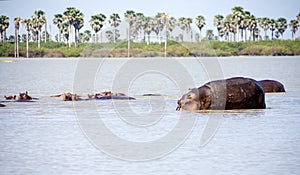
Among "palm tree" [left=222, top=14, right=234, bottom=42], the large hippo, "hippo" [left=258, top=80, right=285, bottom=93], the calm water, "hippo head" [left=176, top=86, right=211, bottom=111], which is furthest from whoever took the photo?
"palm tree" [left=222, top=14, right=234, bottom=42]

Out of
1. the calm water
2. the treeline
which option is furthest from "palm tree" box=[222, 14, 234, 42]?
the calm water

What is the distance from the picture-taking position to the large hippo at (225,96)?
20.5 meters

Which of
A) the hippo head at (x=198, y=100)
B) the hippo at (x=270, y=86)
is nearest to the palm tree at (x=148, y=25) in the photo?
the hippo at (x=270, y=86)

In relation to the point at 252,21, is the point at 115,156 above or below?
below

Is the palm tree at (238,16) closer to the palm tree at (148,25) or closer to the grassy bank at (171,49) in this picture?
the grassy bank at (171,49)

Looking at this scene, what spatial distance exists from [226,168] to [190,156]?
55.0 inches

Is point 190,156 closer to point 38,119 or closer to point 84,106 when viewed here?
point 38,119

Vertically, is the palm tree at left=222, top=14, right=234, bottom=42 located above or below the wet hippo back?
above

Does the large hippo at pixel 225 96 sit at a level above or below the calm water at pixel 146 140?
above

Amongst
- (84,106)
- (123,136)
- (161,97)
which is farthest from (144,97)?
(123,136)

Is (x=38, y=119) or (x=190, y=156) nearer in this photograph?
(x=190, y=156)

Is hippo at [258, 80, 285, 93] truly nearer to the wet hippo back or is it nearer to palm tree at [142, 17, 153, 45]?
the wet hippo back

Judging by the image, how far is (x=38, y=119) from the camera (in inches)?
755

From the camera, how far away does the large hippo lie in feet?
67.3
